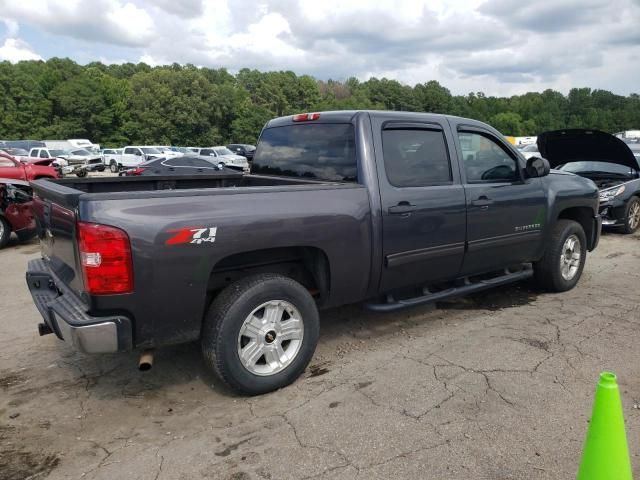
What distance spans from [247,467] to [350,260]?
5.26ft

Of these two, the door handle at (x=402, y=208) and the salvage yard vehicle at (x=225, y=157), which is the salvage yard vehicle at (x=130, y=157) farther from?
the door handle at (x=402, y=208)

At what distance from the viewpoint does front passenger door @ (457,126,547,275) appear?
4.66 meters

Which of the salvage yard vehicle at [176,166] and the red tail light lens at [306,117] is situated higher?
the red tail light lens at [306,117]

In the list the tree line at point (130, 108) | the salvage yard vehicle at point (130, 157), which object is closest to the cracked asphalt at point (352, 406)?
the salvage yard vehicle at point (130, 157)

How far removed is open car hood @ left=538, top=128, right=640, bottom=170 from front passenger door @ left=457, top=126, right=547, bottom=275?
3856 mm

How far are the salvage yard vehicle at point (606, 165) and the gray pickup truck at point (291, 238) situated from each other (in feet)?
12.0

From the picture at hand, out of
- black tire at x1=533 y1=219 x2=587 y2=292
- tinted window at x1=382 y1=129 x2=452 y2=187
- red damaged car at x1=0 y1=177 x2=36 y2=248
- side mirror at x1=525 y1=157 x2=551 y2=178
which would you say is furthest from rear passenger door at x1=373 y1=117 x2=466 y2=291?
red damaged car at x1=0 y1=177 x2=36 y2=248

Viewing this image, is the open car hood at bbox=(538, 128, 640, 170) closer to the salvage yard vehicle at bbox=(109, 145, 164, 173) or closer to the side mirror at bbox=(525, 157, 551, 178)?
the side mirror at bbox=(525, 157, 551, 178)

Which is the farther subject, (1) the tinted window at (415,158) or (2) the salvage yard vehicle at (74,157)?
(2) the salvage yard vehicle at (74,157)

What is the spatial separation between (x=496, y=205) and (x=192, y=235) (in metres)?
2.92

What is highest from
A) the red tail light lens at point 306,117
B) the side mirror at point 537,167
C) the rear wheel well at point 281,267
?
the red tail light lens at point 306,117

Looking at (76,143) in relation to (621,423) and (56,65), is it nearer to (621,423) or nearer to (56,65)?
(56,65)

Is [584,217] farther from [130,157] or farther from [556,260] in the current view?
[130,157]

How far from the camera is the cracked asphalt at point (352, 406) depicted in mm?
2793
